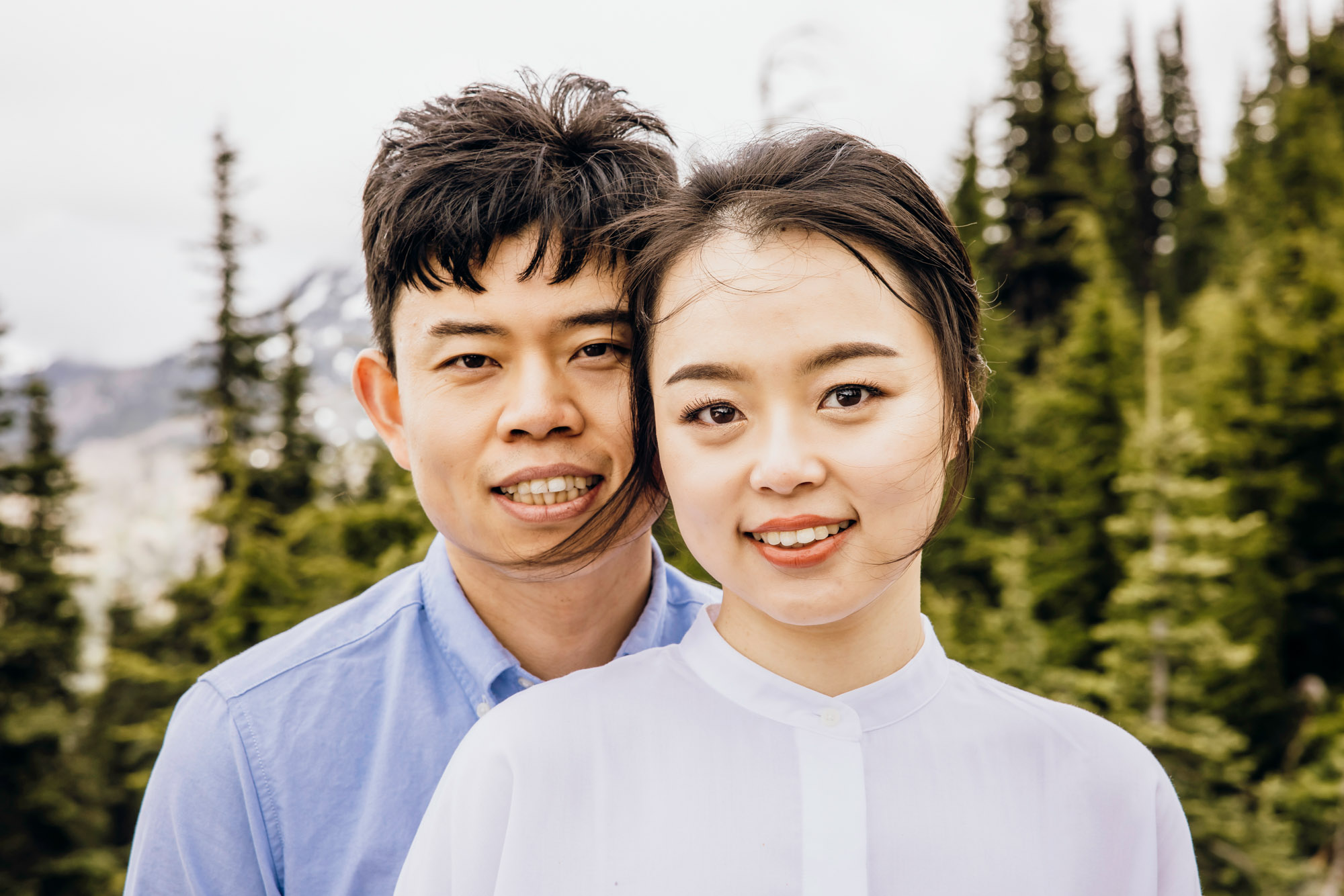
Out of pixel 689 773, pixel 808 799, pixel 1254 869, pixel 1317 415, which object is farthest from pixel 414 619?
pixel 1317 415

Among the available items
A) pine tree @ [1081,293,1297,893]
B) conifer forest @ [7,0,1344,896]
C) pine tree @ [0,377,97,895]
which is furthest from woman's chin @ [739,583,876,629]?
pine tree @ [0,377,97,895]

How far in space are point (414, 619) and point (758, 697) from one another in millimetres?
1063

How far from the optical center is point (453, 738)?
7.61 feet

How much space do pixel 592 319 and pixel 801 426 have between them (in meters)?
0.58

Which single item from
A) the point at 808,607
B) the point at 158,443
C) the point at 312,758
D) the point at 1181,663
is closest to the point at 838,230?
the point at 808,607

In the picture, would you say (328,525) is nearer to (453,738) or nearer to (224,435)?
(224,435)

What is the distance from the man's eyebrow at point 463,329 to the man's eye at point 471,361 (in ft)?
0.17

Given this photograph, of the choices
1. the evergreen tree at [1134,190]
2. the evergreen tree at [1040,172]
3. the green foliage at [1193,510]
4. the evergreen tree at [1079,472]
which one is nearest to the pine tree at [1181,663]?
the green foliage at [1193,510]

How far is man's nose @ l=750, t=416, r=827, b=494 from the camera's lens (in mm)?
1635

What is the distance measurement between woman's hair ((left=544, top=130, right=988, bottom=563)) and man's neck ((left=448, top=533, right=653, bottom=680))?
0.45 meters

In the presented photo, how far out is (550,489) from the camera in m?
2.14

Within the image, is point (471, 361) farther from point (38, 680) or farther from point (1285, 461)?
point (38, 680)

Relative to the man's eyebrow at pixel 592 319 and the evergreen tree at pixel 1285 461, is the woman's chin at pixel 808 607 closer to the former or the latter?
the man's eyebrow at pixel 592 319

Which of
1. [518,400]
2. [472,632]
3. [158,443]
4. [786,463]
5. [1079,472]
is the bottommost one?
[158,443]
